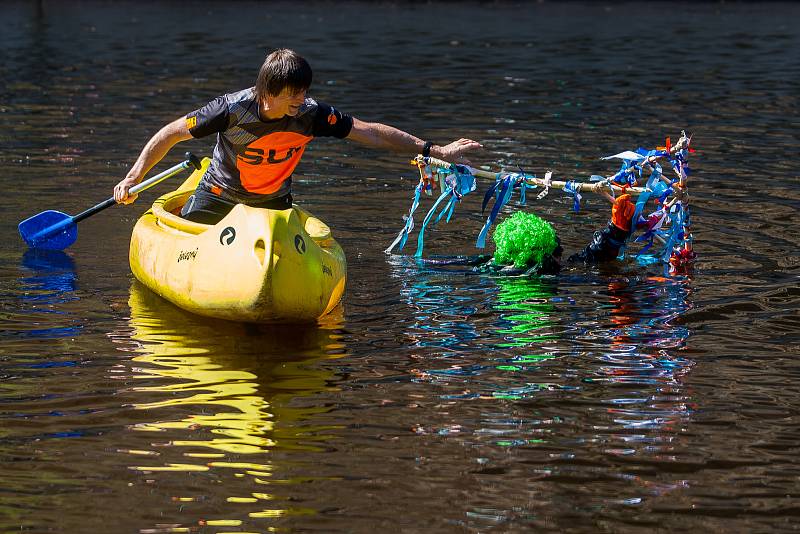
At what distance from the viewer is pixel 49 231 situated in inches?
372

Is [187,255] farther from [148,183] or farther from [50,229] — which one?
[50,229]

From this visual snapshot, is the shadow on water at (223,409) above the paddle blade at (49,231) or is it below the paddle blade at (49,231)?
below

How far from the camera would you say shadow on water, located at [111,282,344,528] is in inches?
196

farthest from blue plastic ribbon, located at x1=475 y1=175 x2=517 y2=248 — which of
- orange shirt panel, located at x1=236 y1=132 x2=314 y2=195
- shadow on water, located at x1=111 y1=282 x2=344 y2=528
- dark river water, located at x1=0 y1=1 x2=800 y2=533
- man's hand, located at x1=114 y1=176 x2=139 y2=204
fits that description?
man's hand, located at x1=114 y1=176 x2=139 y2=204

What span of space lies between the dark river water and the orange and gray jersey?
0.90 metres

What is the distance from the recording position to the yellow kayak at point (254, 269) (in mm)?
6949

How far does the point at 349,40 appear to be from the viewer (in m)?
26.4

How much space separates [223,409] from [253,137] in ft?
7.36

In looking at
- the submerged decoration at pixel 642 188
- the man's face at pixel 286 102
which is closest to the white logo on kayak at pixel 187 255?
the man's face at pixel 286 102

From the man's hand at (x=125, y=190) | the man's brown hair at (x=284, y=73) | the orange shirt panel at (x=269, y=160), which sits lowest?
the man's hand at (x=125, y=190)

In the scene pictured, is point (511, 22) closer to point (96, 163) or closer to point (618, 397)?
point (96, 163)

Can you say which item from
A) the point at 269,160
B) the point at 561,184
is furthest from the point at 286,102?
the point at 561,184

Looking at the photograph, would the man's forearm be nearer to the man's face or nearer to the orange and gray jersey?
the orange and gray jersey

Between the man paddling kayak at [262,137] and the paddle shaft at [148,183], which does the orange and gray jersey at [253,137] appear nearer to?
the man paddling kayak at [262,137]
